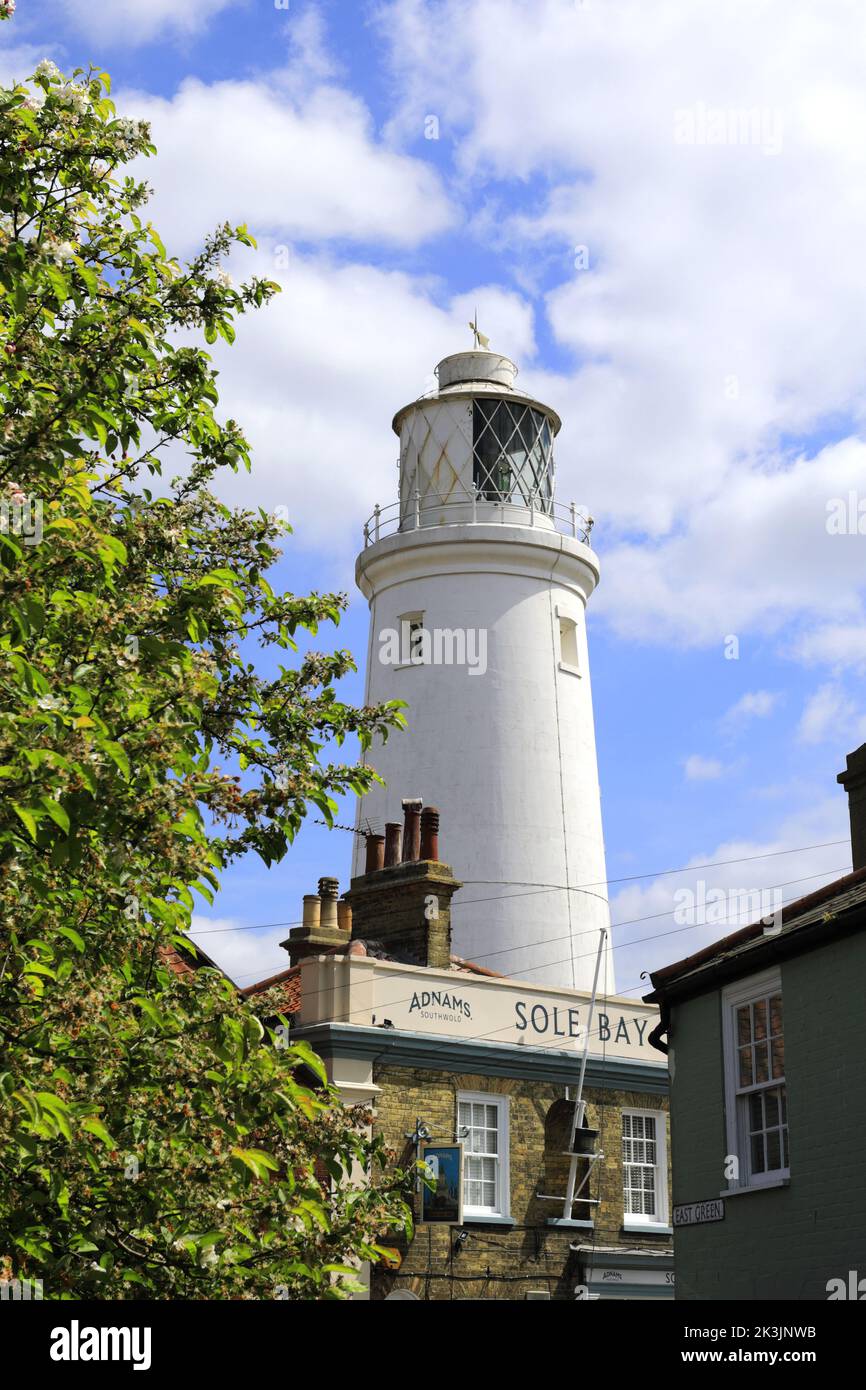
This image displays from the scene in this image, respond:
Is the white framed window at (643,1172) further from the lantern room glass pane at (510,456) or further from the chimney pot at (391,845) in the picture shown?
the lantern room glass pane at (510,456)

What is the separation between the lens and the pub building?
27812 millimetres

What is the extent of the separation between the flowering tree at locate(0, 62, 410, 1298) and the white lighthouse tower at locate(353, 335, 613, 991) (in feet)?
80.6

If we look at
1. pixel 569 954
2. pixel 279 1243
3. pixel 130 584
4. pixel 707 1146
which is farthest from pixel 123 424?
pixel 569 954

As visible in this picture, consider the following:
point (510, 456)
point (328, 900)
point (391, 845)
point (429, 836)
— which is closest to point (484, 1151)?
point (328, 900)

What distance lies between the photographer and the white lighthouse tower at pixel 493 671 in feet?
118

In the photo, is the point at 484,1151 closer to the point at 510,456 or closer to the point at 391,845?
the point at 391,845

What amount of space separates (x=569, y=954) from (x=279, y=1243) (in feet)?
84.9

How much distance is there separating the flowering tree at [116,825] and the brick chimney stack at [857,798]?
12223mm

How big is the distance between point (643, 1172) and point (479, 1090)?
4230 mm

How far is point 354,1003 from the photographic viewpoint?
92.2 ft

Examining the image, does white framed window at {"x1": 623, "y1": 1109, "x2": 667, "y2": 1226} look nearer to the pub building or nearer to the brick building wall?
the pub building

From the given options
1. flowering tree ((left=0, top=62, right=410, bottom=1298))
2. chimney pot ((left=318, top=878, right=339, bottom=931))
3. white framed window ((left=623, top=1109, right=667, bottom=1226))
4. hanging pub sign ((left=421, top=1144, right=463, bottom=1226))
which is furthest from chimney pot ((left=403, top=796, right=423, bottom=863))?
flowering tree ((left=0, top=62, right=410, bottom=1298))

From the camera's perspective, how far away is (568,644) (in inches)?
1563

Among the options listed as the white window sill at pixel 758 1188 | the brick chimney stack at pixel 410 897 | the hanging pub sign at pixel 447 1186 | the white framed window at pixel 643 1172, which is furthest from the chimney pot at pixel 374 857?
the white window sill at pixel 758 1188
